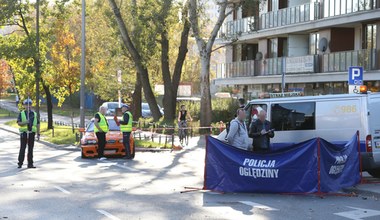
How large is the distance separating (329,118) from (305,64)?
1924 centimetres

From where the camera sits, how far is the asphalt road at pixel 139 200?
9156 mm

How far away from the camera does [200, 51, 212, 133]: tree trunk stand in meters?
27.5

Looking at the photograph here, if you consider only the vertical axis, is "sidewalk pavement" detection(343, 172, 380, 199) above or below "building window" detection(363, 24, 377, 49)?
below

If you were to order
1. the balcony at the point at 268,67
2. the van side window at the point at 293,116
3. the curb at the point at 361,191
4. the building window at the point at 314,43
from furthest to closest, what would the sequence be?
the building window at the point at 314,43
the balcony at the point at 268,67
the van side window at the point at 293,116
the curb at the point at 361,191

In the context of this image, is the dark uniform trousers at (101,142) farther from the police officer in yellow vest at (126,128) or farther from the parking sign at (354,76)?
the parking sign at (354,76)

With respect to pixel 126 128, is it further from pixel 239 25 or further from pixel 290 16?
pixel 239 25

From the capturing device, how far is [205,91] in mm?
28203

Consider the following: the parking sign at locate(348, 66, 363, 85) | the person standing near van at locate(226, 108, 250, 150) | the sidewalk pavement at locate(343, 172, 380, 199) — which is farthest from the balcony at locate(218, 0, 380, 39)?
the person standing near van at locate(226, 108, 250, 150)

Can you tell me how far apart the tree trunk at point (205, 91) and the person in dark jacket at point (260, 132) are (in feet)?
49.8

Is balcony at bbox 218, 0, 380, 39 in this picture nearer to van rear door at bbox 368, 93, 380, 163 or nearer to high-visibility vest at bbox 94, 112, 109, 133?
high-visibility vest at bbox 94, 112, 109, 133

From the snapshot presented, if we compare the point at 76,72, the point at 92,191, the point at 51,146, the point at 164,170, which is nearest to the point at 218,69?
the point at 76,72

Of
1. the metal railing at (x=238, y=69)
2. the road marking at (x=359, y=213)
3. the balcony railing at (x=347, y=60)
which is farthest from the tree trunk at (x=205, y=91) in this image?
the road marking at (x=359, y=213)

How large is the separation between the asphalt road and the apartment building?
12210 mm

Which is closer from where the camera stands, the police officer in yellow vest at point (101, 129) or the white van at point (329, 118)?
the white van at point (329, 118)
